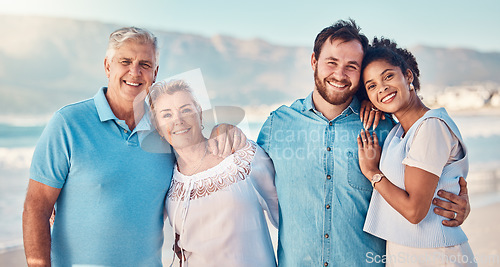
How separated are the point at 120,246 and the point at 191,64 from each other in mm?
24653

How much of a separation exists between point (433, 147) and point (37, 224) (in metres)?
1.87

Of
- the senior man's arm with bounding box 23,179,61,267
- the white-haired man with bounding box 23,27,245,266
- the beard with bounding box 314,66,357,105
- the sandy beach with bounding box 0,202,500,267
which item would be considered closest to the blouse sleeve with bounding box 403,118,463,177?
the beard with bounding box 314,66,357,105

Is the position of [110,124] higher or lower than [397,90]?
lower

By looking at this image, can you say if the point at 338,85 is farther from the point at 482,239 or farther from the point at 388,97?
the point at 482,239

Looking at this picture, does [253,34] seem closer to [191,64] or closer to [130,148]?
[191,64]

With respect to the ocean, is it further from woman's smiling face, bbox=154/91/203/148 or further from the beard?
the beard

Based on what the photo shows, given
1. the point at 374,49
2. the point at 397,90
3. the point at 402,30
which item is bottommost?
the point at 397,90

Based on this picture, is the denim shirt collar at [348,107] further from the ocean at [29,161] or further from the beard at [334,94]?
the ocean at [29,161]

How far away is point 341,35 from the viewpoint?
2170mm

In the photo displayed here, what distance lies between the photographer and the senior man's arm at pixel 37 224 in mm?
1980

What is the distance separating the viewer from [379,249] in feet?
6.79

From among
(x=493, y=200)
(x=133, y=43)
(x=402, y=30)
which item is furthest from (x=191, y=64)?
(x=133, y=43)

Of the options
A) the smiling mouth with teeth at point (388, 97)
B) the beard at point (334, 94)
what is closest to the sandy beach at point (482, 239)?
the beard at point (334, 94)

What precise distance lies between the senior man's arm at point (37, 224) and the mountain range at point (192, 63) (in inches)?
748
